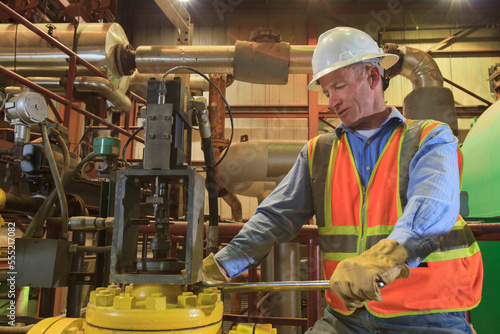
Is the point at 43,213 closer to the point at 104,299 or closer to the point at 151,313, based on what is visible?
the point at 104,299

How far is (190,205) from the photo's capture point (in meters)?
1.10

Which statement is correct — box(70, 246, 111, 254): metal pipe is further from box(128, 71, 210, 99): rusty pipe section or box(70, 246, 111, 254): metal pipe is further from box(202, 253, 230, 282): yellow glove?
box(128, 71, 210, 99): rusty pipe section

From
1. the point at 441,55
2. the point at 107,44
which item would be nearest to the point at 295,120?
the point at 441,55

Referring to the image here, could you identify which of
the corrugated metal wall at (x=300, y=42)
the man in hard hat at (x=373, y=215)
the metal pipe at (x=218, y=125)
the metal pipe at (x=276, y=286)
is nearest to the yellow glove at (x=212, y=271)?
the man in hard hat at (x=373, y=215)

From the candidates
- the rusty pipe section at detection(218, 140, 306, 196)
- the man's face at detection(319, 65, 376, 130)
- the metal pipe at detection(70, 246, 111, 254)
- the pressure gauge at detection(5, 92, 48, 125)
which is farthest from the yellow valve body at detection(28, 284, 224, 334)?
the rusty pipe section at detection(218, 140, 306, 196)

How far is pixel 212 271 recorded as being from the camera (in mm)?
1437

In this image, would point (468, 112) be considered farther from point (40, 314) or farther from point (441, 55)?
point (40, 314)

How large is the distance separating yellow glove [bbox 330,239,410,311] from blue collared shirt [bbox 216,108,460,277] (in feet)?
0.22

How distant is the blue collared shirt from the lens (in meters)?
1.13

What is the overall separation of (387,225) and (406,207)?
239mm

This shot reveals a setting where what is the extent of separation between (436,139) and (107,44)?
421cm

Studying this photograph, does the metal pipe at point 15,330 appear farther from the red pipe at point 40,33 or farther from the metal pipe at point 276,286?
the red pipe at point 40,33

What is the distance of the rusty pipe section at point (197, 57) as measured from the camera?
4.67 meters

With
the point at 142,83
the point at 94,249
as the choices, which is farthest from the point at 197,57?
the point at 94,249
